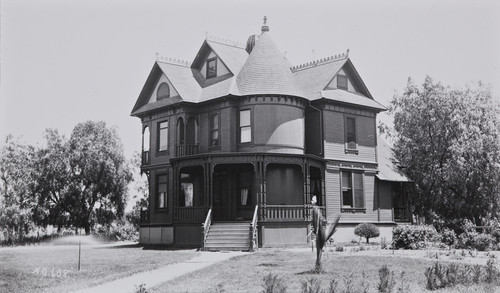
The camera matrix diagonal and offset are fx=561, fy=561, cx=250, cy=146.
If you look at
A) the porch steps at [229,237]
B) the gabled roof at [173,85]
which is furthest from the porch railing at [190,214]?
the gabled roof at [173,85]

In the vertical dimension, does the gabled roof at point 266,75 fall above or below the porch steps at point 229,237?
above

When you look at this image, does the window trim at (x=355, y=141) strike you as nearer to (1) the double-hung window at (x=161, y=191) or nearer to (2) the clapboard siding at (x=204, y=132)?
(2) the clapboard siding at (x=204, y=132)

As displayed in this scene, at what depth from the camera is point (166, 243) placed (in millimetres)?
31688

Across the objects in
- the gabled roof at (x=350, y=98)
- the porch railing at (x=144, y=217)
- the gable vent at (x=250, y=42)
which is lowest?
the porch railing at (x=144, y=217)

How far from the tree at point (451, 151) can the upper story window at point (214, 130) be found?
43.1 feet

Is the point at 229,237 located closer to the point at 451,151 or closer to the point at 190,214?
the point at 190,214

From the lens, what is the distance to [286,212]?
27359mm

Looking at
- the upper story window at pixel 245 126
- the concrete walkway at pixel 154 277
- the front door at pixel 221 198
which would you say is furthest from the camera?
the front door at pixel 221 198

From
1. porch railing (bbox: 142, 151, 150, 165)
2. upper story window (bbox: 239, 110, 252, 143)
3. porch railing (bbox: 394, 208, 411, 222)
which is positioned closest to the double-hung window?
porch railing (bbox: 142, 151, 150, 165)

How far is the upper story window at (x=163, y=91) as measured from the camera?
109 feet

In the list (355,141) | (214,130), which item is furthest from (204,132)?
(355,141)

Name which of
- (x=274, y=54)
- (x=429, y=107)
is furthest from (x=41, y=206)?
(x=429, y=107)

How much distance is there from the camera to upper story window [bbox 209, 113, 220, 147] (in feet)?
101

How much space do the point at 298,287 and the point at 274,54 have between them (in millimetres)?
19294
